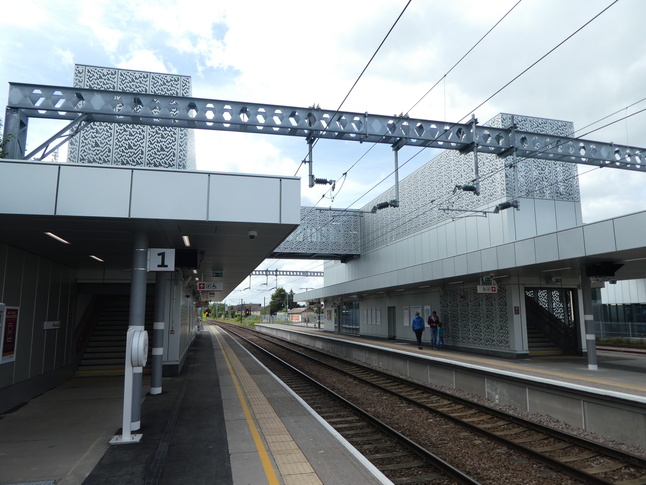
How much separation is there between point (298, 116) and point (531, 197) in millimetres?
16697

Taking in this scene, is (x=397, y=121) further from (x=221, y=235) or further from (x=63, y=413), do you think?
(x=63, y=413)

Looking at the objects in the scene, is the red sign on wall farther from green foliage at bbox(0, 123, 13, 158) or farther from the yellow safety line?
the yellow safety line

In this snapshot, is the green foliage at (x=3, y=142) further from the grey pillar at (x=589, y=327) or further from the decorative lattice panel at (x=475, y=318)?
the decorative lattice panel at (x=475, y=318)

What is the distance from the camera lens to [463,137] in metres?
12.6

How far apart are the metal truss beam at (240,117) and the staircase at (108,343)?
7.65 meters

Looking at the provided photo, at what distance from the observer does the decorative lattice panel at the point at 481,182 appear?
23469mm

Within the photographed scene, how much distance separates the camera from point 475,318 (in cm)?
1961

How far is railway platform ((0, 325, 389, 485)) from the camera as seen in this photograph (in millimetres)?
5289

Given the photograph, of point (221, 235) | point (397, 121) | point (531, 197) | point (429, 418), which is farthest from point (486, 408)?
point (531, 197)

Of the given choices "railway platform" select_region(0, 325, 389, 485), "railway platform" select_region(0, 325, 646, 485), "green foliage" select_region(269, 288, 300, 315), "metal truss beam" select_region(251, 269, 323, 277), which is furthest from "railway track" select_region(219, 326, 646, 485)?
"green foliage" select_region(269, 288, 300, 315)

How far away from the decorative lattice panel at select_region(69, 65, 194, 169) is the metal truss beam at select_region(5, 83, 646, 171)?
5.34 feet

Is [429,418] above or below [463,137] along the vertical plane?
below

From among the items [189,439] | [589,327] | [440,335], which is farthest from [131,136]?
[589,327]

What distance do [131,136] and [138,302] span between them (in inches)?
316
